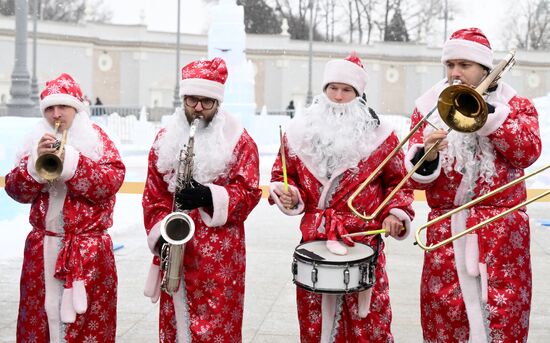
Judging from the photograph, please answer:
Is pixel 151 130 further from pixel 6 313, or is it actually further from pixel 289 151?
pixel 289 151

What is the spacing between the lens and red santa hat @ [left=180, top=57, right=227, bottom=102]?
13.7 feet

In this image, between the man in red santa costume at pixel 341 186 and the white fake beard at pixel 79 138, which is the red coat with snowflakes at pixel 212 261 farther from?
the white fake beard at pixel 79 138

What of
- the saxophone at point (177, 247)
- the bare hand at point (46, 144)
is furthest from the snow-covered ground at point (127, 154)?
the bare hand at point (46, 144)

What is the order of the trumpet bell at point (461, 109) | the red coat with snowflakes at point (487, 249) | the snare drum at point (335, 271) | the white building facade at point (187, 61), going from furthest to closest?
the white building facade at point (187, 61)
the red coat with snowflakes at point (487, 249)
the snare drum at point (335, 271)
the trumpet bell at point (461, 109)

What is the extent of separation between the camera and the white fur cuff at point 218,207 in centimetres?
400

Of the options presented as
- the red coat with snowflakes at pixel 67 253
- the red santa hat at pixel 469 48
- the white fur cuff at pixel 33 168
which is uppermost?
the red santa hat at pixel 469 48

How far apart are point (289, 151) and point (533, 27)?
177 feet

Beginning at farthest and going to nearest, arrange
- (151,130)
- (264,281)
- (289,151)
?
(151,130) → (264,281) → (289,151)

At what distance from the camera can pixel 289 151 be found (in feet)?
14.0

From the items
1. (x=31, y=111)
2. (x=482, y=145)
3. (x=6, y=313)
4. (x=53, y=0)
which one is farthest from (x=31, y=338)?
(x=53, y=0)

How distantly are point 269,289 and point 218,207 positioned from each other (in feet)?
10.9

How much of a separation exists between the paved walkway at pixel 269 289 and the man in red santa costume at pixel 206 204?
5.49 feet

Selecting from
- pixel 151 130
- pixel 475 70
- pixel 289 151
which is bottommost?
pixel 151 130

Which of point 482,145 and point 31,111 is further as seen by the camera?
point 31,111
